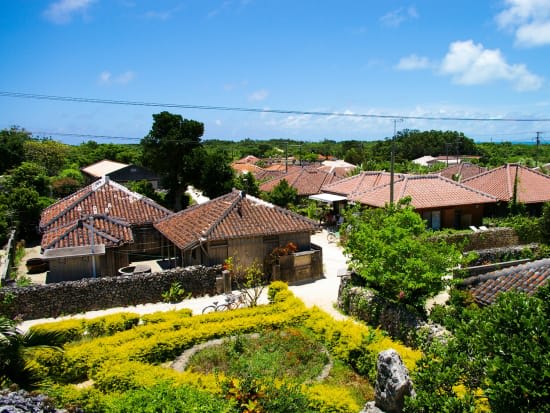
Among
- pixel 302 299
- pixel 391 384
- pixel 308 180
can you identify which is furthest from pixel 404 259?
pixel 308 180

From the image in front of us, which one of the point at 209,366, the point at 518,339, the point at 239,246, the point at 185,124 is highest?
the point at 185,124

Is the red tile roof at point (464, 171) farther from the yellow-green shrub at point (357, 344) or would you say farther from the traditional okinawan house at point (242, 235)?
the yellow-green shrub at point (357, 344)

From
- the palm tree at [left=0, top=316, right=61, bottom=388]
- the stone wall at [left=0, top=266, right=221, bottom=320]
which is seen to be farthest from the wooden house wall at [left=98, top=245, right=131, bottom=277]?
the palm tree at [left=0, top=316, right=61, bottom=388]

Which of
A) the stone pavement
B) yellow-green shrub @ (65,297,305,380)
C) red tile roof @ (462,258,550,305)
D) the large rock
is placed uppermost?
red tile roof @ (462,258,550,305)

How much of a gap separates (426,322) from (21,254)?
2480 centimetres

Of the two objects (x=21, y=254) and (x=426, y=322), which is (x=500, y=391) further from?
(x=21, y=254)

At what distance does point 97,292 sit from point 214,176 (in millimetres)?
20682

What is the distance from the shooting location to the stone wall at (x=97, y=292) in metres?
16.2

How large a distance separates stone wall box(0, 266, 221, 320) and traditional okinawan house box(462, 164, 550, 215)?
24.3 m

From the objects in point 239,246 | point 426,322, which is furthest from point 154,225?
point 426,322

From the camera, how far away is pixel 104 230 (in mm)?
20297

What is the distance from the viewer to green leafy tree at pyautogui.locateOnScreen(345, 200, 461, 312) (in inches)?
527

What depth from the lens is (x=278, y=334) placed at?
→ 45.2 feet

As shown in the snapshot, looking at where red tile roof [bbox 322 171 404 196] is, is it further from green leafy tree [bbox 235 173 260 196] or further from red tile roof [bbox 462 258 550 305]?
red tile roof [bbox 462 258 550 305]
